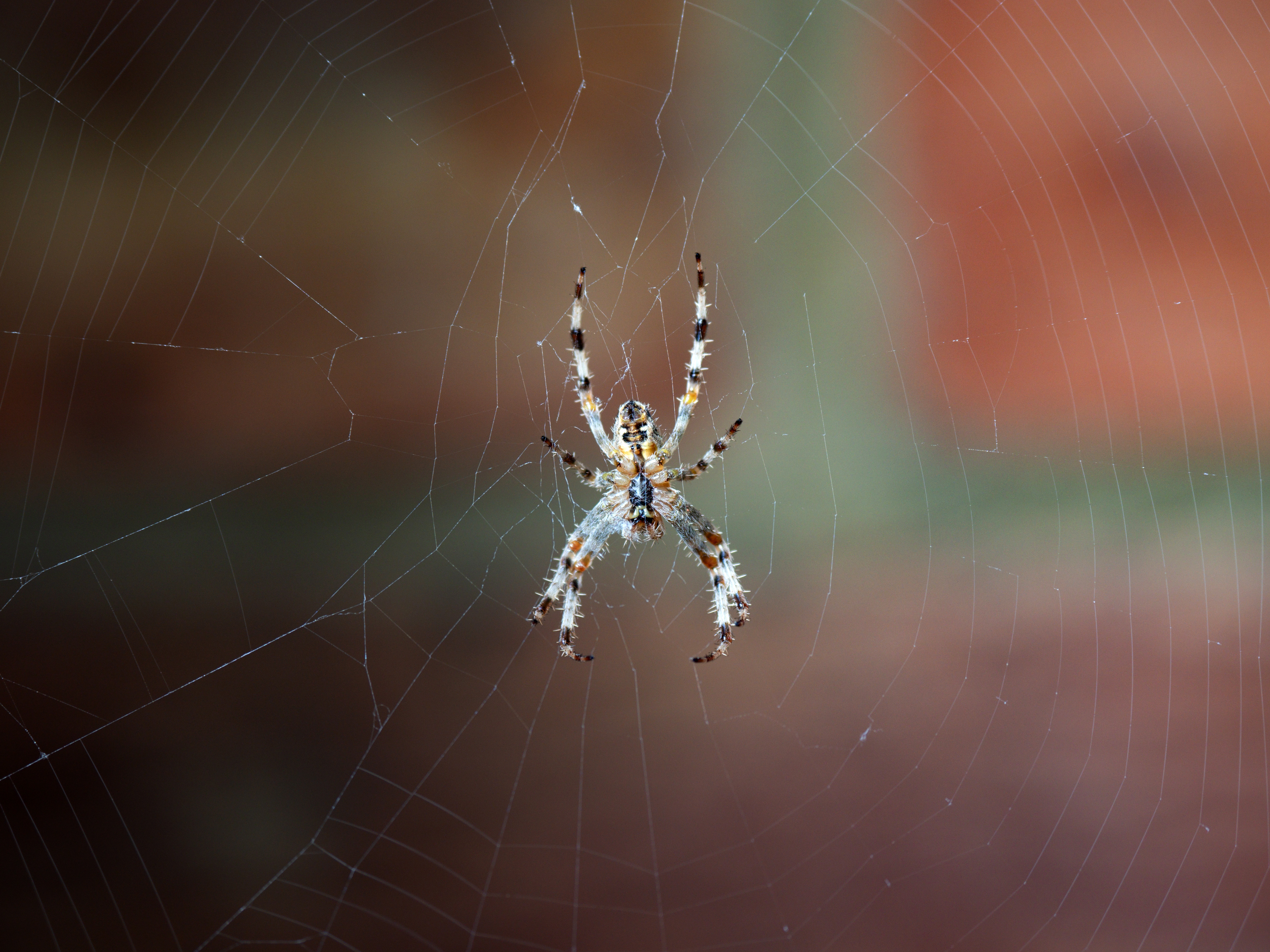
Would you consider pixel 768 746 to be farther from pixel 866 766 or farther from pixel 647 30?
pixel 647 30

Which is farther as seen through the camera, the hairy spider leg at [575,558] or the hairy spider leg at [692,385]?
the hairy spider leg at [575,558]

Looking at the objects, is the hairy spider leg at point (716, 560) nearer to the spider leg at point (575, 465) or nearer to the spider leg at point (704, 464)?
the spider leg at point (704, 464)

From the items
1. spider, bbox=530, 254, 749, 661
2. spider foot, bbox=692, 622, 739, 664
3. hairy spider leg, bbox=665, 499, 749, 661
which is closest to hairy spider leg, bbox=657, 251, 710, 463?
spider, bbox=530, 254, 749, 661

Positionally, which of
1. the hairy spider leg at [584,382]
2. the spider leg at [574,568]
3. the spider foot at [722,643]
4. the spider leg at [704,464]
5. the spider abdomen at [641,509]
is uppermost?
the hairy spider leg at [584,382]

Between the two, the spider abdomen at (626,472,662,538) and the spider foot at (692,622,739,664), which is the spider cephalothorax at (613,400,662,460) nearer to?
the spider abdomen at (626,472,662,538)

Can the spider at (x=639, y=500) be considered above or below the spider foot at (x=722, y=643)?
above

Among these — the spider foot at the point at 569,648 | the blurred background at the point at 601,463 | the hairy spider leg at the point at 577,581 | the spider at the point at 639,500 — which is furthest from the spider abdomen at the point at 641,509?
the spider foot at the point at 569,648

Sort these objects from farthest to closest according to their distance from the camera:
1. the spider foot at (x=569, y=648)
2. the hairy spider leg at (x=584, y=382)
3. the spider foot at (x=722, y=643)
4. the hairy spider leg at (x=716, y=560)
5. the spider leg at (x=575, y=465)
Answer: the hairy spider leg at (x=716, y=560) < the spider foot at (x=722, y=643) < the spider foot at (x=569, y=648) < the hairy spider leg at (x=584, y=382) < the spider leg at (x=575, y=465)

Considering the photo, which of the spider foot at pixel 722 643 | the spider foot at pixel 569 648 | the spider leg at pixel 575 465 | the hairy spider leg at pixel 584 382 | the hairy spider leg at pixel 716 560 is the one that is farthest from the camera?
the hairy spider leg at pixel 716 560
